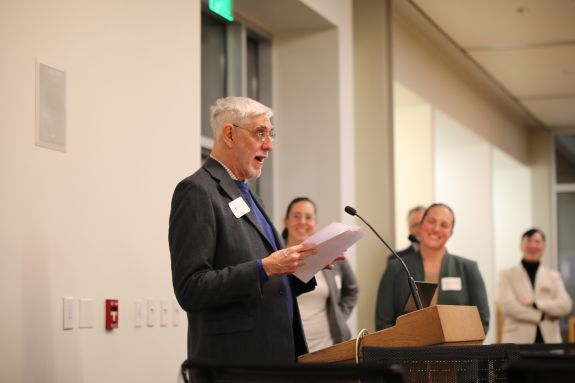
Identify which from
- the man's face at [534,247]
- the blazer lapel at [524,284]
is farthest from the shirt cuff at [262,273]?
the man's face at [534,247]

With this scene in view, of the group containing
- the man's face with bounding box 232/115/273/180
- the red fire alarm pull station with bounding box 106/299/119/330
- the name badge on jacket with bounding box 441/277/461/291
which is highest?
the man's face with bounding box 232/115/273/180

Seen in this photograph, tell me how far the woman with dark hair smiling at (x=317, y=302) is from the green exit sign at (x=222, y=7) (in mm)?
1190

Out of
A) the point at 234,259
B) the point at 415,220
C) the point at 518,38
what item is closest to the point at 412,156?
the point at 518,38

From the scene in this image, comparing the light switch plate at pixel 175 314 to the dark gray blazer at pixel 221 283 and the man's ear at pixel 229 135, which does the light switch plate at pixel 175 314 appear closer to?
the dark gray blazer at pixel 221 283

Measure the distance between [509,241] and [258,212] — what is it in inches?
500

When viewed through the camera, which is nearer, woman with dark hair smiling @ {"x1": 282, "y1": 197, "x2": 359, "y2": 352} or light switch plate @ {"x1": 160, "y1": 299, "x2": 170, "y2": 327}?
light switch plate @ {"x1": 160, "y1": 299, "x2": 170, "y2": 327}

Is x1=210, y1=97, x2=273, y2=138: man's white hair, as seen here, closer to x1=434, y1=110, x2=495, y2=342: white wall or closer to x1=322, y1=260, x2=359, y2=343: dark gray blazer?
x1=322, y1=260, x2=359, y2=343: dark gray blazer

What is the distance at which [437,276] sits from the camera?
5559 millimetres

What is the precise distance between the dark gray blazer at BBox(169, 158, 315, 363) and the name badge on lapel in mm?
16

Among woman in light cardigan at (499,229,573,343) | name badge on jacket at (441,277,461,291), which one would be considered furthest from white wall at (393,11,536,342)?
name badge on jacket at (441,277,461,291)

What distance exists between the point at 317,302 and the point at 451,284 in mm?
783

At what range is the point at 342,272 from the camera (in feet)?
19.7

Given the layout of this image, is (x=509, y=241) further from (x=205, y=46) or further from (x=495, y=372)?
(x=495, y=372)

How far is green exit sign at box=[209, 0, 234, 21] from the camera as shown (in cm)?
546
